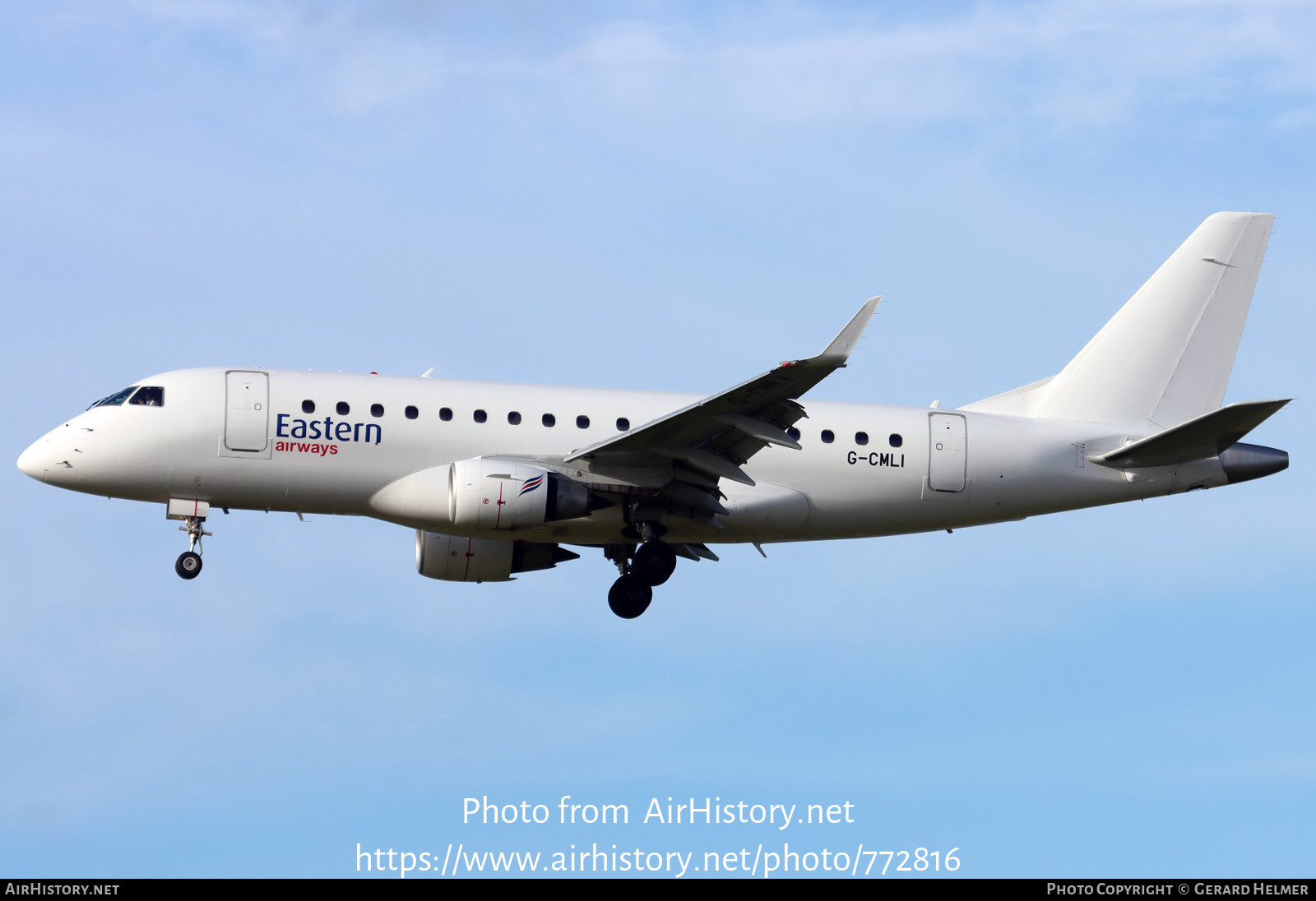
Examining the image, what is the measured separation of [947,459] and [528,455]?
848 cm

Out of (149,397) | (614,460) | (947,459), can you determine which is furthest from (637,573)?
(149,397)

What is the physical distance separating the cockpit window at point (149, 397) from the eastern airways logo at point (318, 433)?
236cm

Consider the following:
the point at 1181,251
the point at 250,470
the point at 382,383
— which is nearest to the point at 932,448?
the point at 1181,251

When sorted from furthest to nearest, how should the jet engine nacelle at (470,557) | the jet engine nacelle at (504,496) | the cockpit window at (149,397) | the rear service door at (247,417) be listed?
the jet engine nacelle at (470,557), the cockpit window at (149,397), the rear service door at (247,417), the jet engine nacelle at (504,496)

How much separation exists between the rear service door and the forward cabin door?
13.1 metres

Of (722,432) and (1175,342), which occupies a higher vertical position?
(1175,342)

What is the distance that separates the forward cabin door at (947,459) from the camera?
1361 inches

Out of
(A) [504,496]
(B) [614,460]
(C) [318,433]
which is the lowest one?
(A) [504,496]

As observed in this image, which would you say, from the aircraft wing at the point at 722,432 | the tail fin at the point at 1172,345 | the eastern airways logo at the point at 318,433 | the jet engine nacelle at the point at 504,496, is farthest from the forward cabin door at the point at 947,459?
the eastern airways logo at the point at 318,433

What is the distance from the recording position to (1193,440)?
1344 inches

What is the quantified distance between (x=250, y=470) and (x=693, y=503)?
841 centimetres

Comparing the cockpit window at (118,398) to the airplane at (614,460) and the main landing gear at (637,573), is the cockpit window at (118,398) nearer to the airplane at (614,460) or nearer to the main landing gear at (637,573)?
the airplane at (614,460)

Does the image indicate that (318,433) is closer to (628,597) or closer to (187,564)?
(187,564)

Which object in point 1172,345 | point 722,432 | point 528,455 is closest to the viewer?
point 722,432
